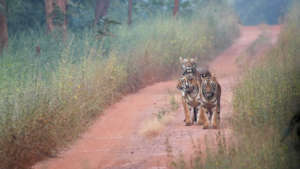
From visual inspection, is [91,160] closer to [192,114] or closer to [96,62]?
[192,114]

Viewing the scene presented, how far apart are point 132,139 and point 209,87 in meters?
1.59

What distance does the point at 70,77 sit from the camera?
928cm

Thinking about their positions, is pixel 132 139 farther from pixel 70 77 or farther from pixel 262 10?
pixel 262 10

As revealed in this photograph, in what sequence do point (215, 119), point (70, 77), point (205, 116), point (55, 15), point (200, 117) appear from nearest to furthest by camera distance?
point (215, 119)
point (205, 116)
point (200, 117)
point (70, 77)
point (55, 15)

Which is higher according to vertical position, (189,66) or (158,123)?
(189,66)

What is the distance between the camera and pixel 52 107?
7.74 meters

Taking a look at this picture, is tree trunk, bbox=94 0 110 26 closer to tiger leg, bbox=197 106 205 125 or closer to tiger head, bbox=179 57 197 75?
tiger head, bbox=179 57 197 75

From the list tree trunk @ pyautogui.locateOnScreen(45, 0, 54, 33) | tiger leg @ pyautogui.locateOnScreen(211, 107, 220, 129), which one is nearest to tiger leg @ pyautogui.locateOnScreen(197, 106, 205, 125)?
tiger leg @ pyautogui.locateOnScreen(211, 107, 220, 129)

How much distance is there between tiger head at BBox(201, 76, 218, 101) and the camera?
7406mm

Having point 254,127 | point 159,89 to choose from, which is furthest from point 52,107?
point 159,89

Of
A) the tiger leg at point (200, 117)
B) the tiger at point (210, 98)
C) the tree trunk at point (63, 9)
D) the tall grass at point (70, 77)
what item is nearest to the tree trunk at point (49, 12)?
the tree trunk at point (63, 9)

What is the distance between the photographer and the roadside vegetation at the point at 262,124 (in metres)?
4.37

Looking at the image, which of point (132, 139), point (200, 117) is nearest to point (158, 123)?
point (132, 139)

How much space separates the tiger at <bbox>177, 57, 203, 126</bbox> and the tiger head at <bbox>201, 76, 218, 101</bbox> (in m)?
0.28
